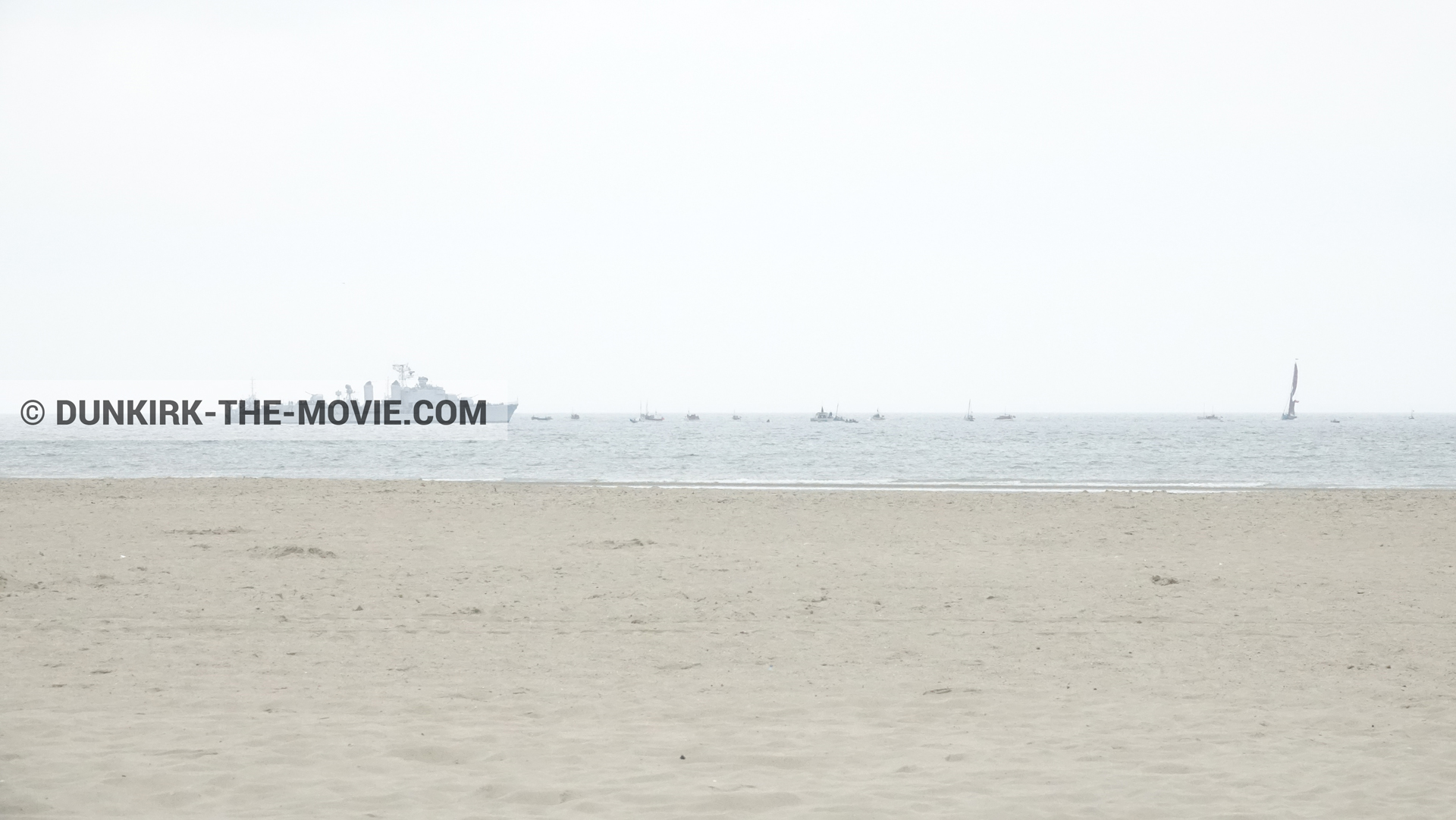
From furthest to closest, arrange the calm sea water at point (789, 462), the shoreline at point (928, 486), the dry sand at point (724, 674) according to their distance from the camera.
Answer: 1. the calm sea water at point (789, 462)
2. the shoreline at point (928, 486)
3. the dry sand at point (724, 674)

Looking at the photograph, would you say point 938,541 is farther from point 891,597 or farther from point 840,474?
point 840,474

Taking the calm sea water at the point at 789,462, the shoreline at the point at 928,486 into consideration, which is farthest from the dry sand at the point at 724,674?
the calm sea water at the point at 789,462

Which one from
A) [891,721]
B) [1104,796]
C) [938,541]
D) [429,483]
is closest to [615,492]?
[429,483]

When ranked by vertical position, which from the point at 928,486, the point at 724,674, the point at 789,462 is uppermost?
the point at 928,486

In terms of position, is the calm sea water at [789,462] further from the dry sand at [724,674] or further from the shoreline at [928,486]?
the dry sand at [724,674]

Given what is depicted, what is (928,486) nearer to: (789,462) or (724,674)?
(724,674)

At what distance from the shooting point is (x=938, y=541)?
16.7 meters

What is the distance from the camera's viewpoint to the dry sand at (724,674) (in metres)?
5.74

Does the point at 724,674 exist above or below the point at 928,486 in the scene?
below

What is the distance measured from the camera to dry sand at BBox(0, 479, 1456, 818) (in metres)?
5.74

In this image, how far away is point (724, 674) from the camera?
8.59 m

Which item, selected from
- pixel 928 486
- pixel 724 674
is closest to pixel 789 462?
pixel 928 486

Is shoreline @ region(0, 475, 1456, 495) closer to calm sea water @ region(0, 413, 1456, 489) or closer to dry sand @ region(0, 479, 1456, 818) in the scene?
calm sea water @ region(0, 413, 1456, 489)

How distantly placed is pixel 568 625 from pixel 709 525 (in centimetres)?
839
